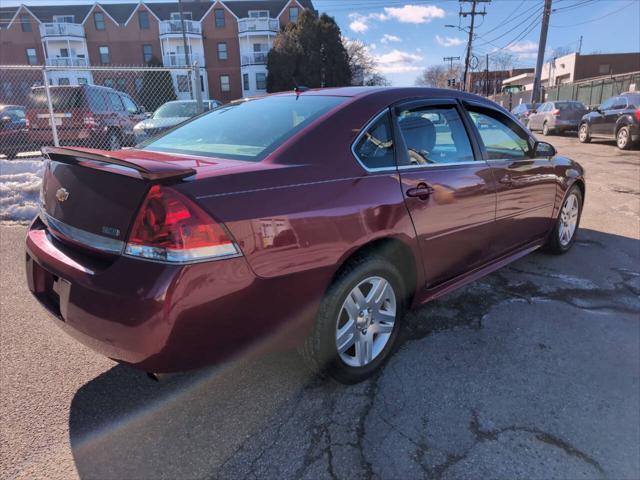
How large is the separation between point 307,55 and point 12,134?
31728 mm

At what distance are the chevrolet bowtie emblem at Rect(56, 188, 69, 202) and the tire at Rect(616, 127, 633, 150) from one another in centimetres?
1602

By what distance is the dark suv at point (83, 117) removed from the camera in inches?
369

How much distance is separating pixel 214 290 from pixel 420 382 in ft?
4.68

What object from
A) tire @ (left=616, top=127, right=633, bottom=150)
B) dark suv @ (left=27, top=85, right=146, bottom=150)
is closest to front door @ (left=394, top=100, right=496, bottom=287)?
dark suv @ (left=27, top=85, right=146, bottom=150)

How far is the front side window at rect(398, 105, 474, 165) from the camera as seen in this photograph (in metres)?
2.88

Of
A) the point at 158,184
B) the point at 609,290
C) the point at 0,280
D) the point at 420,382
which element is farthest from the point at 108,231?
the point at 609,290

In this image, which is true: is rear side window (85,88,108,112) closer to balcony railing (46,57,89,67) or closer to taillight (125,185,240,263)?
taillight (125,185,240,263)

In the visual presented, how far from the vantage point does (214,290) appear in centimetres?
191

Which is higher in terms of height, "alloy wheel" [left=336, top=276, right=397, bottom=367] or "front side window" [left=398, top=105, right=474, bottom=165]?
"front side window" [left=398, top=105, right=474, bottom=165]

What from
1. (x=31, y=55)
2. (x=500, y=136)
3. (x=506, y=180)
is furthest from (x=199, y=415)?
(x=31, y=55)

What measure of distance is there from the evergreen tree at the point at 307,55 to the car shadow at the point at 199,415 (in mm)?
37744

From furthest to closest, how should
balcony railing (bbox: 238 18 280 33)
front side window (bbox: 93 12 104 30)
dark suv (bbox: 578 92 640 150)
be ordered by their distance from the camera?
1. front side window (bbox: 93 12 104 30)
2. balcony railing (bbox: 238 18 280 33)
3. dark suv (bbox: 578 92 640 150)

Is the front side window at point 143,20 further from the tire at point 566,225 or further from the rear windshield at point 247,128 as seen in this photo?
the tire at point 566,225

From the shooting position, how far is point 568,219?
15.7ft
